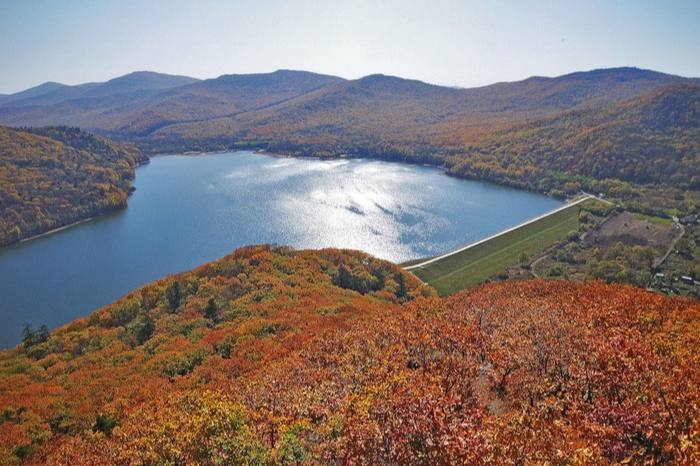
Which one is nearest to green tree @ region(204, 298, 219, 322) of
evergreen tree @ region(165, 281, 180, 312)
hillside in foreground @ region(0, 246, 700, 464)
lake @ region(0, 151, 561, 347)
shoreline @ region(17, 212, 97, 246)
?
hillside in foreground @ region(0, 246, 700, 464)

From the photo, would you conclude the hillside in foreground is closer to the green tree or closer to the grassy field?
the green tree

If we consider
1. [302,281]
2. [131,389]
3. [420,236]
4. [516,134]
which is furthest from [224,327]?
[516,134]

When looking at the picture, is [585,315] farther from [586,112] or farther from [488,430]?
[586,112]

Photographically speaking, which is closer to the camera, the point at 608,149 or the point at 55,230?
the point at 55,230

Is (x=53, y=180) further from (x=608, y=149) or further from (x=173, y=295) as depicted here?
(x=608, y=149)

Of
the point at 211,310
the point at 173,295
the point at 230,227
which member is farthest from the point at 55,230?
the point at 211,310

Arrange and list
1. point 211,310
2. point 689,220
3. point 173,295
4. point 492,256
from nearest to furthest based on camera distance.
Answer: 1. point 211,310
2. point 173,295
3. point 492,256
4. point 689,220
